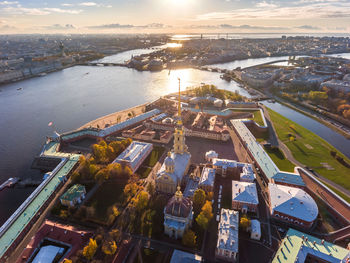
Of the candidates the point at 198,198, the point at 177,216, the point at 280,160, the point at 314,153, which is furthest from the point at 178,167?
the point at 314,153

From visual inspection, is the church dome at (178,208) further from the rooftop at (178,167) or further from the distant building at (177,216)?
the rooftop at (178,167)

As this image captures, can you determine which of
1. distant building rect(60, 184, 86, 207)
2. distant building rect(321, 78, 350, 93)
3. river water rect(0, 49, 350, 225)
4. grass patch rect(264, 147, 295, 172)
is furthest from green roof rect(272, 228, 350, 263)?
distant building rect(321, 78, 350, 93)

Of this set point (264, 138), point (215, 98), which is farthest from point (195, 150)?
point (215, 98)

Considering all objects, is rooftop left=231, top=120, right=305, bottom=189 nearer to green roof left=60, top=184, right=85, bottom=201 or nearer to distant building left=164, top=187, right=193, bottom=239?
distant building left=164, top=187, right=193, bottom=239

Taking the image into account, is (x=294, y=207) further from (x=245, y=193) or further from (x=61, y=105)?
(x=61, y=105)

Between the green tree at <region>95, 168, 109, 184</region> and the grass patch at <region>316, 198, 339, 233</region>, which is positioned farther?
the green tree at <region>95, 168, 109, 184</region>

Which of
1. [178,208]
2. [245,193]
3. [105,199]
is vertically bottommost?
[105,199]

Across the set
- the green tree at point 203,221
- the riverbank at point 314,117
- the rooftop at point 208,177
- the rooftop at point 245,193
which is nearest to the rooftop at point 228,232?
the green tree at point 203,221

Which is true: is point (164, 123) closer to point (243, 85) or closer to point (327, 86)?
point (243, 85)
